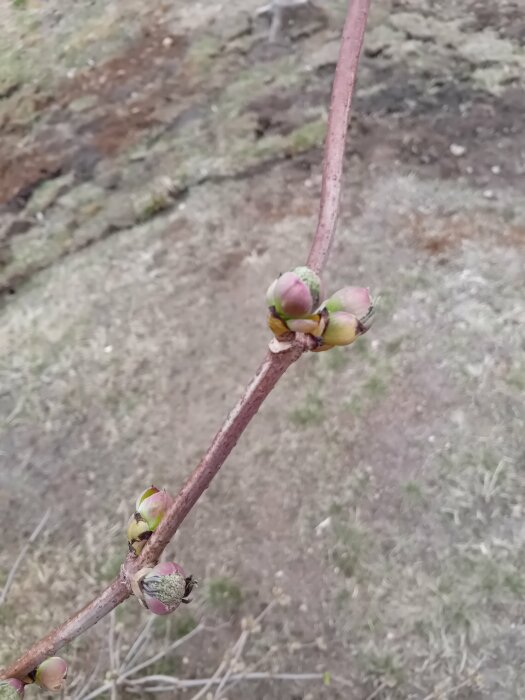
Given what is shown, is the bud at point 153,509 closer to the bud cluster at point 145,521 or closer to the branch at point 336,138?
the bud cluster at point 145,521

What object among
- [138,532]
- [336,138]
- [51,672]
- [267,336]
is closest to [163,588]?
[138,532]

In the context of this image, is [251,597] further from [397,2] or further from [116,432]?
[397,2]

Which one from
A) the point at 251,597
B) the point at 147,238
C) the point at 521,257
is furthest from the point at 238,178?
the point at 251,597

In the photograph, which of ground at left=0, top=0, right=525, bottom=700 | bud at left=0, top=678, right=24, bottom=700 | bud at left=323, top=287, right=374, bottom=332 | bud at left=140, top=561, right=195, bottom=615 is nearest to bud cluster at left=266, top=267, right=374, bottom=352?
bud at left=323, top=287, right=374, bottom=332

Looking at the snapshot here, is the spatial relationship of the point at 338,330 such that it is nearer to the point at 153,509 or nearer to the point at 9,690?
the point at 153,509

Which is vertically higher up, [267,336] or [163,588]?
[163,588]

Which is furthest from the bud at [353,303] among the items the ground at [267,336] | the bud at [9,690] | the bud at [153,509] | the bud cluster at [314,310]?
the ground at [267,336]
